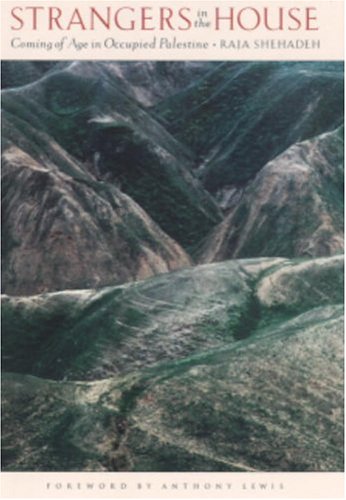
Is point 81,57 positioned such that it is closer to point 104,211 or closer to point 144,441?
point 144,441

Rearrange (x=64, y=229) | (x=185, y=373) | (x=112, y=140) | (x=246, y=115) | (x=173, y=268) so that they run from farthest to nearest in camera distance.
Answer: (x=246, y=115) < (x=112, y=140) < (x=64, y=229) < (x=173, y=268) < (x=185, y=373)

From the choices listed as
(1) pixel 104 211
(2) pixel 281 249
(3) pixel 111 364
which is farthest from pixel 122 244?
(3) pixel 111 364

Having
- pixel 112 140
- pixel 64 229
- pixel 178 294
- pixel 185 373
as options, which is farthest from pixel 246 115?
pixel 185 373

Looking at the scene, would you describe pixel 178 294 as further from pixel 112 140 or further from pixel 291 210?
pixel 112 140

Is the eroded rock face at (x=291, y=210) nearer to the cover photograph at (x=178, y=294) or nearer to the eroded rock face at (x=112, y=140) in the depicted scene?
the cover photograph at (x=178, y=294)

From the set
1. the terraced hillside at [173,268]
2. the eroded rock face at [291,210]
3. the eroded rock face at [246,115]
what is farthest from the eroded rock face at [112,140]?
the eroded rock face at [291,210]

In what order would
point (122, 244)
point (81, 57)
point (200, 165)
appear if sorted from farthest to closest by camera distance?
point (200, 165), point (122, 244), point (81, 57)
